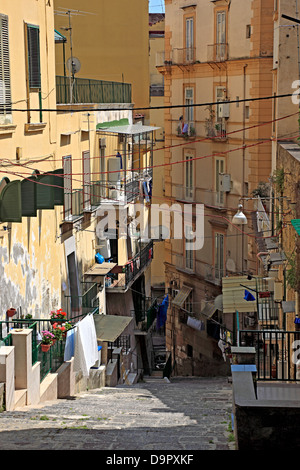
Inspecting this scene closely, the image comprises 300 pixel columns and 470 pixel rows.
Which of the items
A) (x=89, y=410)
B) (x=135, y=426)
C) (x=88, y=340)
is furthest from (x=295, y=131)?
(x=135, y=426)

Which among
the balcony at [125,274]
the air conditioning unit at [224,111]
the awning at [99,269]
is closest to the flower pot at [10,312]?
the awning at [99,269]

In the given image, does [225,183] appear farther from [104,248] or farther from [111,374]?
[111,374]

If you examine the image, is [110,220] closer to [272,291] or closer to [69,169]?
[69,169]

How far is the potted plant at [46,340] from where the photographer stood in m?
16.1

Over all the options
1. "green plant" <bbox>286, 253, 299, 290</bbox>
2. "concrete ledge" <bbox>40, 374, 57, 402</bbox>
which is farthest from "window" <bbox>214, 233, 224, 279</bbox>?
"concrete ledge" <bbox>40, 374, 57, 402</bbox>

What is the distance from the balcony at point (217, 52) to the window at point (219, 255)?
6364 millimetres

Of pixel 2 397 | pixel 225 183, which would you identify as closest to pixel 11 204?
pixel 2 397

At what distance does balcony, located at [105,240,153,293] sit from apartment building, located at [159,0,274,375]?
253 centimetres

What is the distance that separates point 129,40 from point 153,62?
471 inches

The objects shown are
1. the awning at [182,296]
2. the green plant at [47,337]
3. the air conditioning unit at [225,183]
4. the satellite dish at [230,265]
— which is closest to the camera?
the green plant at [47,337]

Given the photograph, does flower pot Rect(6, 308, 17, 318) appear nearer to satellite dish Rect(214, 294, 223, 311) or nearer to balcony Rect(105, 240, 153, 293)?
balcony Rect(105, 240, 153, 293)

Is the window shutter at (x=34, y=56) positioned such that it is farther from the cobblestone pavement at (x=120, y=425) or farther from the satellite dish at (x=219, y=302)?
the satellite dish at (x=219, y=302)

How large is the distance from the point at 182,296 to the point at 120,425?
21.5m

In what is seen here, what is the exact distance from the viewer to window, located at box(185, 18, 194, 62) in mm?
31766
